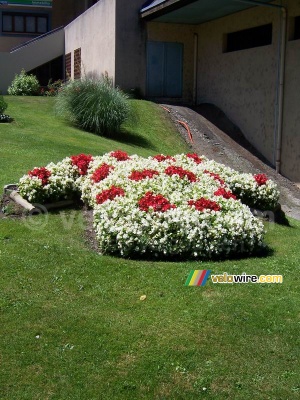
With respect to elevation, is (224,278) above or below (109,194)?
below

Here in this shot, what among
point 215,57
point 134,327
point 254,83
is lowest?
point 134,327

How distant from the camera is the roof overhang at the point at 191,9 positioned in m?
17.5

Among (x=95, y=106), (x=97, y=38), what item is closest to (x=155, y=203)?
(x=95, y=106)

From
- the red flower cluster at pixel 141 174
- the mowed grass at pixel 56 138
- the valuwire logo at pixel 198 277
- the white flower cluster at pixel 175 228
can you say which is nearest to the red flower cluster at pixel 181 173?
the red flower cluster at pixel 141 174

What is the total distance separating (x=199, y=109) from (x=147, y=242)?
15.8 m

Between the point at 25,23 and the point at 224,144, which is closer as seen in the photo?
the point at 224,144

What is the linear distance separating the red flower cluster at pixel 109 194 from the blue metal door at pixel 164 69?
15.7 m

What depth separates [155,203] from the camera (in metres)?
6.31

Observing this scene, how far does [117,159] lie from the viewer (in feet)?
27.6

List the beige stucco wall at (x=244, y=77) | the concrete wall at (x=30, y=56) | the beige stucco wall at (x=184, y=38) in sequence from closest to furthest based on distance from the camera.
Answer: the beige stucco wall at (x=244, y=77) < the beige stucco wall at (x=184, y=38) < the concrete wall at (x=30, y=56)

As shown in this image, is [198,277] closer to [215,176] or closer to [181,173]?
[181,173]

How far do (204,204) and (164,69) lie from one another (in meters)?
16.6

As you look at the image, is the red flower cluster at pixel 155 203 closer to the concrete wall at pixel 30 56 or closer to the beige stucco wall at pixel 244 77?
the beige stucco wall at pixel 244 77

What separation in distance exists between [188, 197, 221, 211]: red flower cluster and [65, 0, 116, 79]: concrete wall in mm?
15610
